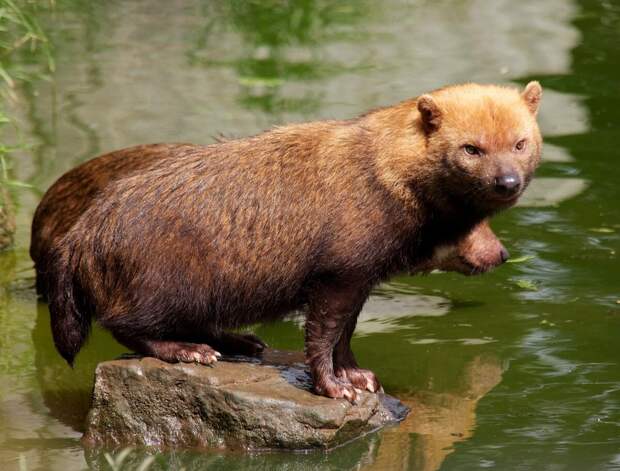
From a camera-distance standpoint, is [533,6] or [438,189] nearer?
[438,189]

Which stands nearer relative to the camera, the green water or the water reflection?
the water reflection

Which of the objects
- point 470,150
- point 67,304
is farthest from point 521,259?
point 67,304

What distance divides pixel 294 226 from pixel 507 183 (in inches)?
46.8

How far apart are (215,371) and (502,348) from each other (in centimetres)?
210

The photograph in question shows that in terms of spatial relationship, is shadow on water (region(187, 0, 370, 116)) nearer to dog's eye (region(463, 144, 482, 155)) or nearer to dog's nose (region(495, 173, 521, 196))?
dog's eye (region(463, 144, 482, 155))

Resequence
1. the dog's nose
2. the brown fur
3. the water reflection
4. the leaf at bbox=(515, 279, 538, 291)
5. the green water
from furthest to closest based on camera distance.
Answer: the leaf at bbox=(515, 279, 538, 291) < the green water < the brown fur < the water reflection < the dog's nose

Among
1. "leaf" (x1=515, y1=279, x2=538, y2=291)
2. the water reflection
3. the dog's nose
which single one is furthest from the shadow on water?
the dog's nose

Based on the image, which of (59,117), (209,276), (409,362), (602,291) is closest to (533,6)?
(59,117)

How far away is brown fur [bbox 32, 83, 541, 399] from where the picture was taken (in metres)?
7.24

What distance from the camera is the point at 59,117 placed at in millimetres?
13445

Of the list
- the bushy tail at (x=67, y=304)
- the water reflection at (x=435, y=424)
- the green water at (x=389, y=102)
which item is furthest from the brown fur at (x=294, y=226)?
the green water at (x=389, y=102)

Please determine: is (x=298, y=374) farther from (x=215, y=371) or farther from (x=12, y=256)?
(x=12, y=256)

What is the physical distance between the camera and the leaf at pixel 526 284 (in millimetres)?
9588

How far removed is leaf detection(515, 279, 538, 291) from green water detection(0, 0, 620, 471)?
0.10 ft
